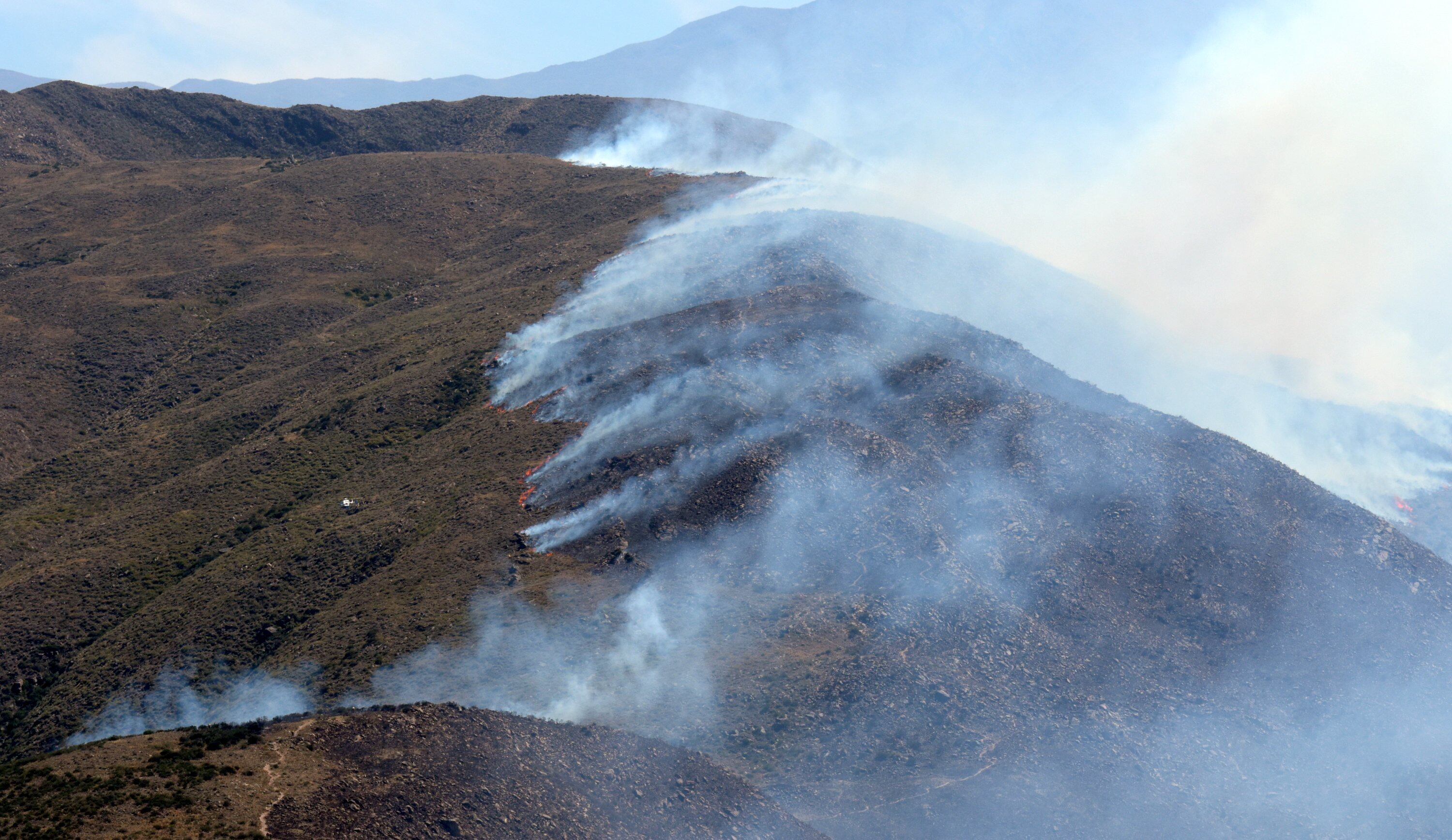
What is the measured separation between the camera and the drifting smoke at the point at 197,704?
126 feet

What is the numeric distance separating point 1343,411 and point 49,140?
15055cm

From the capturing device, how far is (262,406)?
2739 inches

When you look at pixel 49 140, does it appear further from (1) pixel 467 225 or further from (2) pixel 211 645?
(2) pixel 211 645

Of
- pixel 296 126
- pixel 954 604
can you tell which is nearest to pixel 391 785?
pixel 954 604

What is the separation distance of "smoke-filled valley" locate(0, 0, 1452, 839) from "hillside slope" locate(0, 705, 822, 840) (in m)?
0.14

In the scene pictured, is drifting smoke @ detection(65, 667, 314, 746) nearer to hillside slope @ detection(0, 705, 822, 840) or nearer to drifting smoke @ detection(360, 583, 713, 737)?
drifting smoke @ detection(360, 583, 713, 737)

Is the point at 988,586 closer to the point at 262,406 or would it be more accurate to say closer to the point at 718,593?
the point at 718,593

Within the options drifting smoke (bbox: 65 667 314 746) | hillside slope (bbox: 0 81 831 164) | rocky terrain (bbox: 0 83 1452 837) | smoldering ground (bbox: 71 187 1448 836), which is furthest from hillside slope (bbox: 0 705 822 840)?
hillside slope (bbox: 0 81 831 164)

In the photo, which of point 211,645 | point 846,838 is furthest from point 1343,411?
point 211,645

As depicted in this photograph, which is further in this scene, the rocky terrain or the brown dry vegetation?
the brown dry vegetation

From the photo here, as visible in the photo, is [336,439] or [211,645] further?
[336,439]

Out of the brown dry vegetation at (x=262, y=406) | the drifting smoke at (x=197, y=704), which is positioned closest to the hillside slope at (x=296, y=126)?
the brown dry vegetation at (x=262, y=406)

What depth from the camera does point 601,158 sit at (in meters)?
143

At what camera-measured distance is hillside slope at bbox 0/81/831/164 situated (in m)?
130
